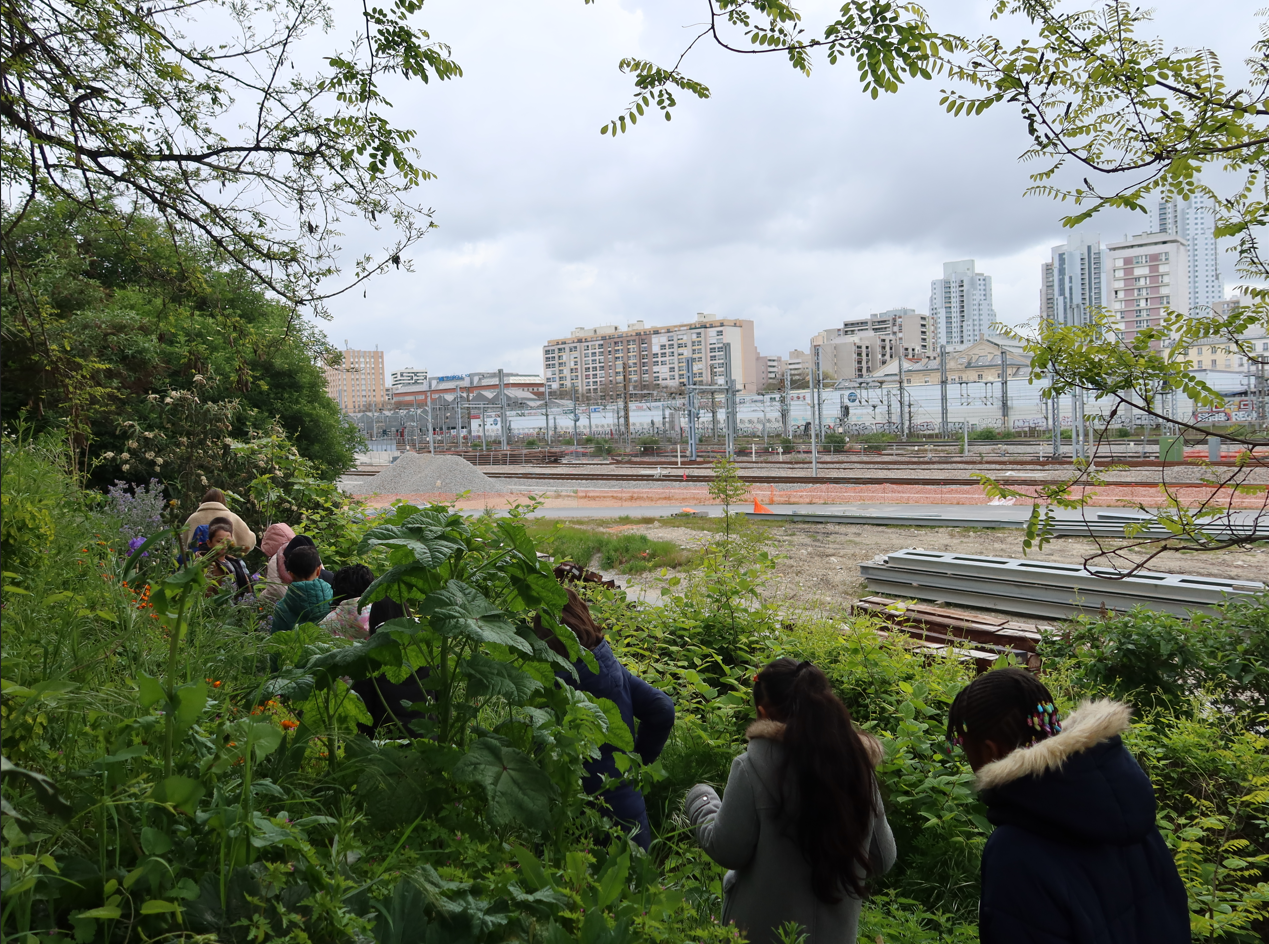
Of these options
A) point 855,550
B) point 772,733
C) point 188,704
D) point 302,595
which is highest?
point 188,704

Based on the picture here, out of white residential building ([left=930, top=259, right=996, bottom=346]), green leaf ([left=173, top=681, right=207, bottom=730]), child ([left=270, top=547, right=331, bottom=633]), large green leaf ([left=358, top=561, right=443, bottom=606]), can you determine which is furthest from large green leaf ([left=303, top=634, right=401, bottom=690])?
white residential building ([left=930, top=259, right=996, bottom=346])

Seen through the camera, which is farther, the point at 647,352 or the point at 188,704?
the point at 647,352

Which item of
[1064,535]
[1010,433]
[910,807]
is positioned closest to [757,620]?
[910,807]

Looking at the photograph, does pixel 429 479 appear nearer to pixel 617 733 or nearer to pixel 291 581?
pixel 291 581

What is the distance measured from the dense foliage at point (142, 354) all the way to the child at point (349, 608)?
1.84m

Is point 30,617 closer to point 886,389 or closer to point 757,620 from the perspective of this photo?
point 757,620

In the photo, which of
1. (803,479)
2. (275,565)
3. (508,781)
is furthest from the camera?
(803,479)

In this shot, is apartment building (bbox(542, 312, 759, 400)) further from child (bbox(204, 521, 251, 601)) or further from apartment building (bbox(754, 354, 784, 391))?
child (bbox(204, 521, 251, 601))

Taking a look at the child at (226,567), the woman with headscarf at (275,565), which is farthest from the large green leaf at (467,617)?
the child at (226,567)

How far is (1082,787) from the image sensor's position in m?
1.93

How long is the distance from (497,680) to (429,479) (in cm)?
3104

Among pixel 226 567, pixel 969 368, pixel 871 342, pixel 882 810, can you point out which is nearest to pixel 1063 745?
pixel 882 810

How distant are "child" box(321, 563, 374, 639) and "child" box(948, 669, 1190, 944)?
9.24 feet

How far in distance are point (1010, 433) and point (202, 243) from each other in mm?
55140
